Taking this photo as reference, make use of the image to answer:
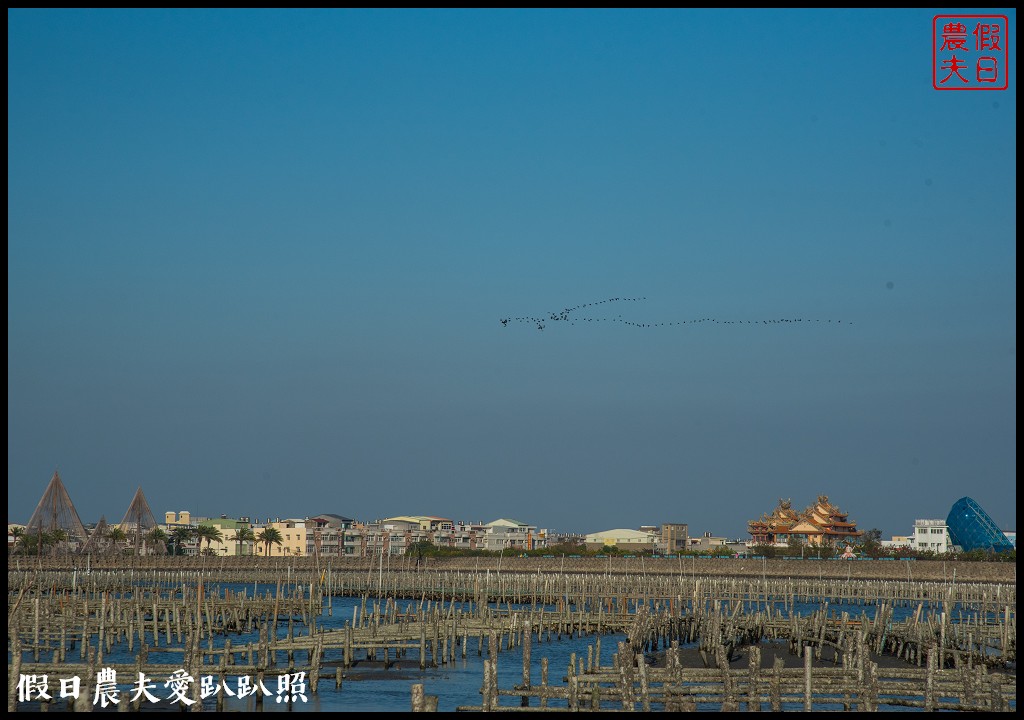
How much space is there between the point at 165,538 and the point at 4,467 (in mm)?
134818

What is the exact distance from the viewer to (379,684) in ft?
106

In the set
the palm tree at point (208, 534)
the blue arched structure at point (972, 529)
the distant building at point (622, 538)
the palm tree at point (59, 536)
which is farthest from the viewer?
the distant building at point (622, 538)

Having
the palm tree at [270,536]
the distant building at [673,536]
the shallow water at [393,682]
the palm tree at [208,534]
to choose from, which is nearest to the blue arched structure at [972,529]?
the distant building at [673,536]

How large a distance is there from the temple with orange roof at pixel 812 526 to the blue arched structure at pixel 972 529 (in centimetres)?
1404

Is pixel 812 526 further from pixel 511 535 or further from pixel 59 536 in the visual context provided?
pixel 59 536

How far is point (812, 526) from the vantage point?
14875cm

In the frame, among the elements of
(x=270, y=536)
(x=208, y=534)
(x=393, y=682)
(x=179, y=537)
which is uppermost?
(x=208, y=534)

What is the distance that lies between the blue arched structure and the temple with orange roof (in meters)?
14.0

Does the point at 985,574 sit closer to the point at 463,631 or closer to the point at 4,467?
the point at 463,631

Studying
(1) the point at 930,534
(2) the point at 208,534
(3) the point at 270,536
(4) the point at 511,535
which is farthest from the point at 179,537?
(1) the point at 930,534

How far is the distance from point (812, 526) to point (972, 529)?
20.6m

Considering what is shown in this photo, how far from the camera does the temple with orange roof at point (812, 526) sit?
147625mm

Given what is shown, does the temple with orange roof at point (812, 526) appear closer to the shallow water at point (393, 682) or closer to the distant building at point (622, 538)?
the distant building at point (622, 538)

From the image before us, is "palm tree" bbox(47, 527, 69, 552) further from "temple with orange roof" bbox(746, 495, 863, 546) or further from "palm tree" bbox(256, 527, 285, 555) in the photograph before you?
"temple with orange roof" bbox(746, 495, 863, 546)
